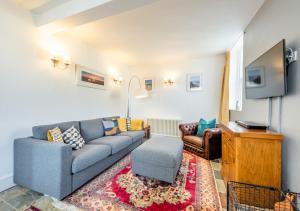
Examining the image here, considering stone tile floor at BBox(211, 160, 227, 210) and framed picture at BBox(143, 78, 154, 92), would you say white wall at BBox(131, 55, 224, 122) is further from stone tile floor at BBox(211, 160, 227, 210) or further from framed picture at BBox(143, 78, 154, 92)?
stone tile floor at BBox(211, 160, 227, 210)

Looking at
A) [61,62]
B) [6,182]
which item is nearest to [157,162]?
[6,182]

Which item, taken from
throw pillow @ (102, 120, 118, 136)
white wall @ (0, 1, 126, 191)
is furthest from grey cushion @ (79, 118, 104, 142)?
white wall @ (0, 1, 126, 191)

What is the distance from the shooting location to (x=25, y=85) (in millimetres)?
1996

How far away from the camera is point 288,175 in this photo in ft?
4.47

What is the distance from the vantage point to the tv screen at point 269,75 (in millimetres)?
1356

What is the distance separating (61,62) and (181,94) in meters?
3.14

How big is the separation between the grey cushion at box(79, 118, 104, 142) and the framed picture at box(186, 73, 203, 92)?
2.72 m

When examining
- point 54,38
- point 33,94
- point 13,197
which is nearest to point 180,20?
point 54,38

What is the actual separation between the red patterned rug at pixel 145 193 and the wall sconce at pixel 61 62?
2097 millimetres

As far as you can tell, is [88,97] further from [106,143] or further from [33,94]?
[106,143]

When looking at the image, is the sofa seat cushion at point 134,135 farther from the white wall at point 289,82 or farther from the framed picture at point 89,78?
the white wall at point 289,82

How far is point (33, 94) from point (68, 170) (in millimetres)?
1366

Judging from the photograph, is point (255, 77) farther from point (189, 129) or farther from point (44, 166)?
point (44, 166)

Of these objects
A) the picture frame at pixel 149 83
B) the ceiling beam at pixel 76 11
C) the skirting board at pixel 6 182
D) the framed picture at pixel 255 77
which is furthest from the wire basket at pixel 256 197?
the picture frame at pixel 149 83
